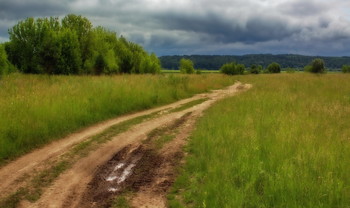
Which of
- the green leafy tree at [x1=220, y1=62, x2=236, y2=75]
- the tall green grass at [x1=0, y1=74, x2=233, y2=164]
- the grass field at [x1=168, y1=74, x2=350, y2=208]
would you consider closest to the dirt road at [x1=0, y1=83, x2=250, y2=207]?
the tall green grass at [x1=0, y1=74, x2=233, y2=164]

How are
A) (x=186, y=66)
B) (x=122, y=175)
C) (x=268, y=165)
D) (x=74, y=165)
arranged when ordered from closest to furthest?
(x=268, y=165) → (x=122, y=175) → (x=74, y=165) → (x=186, y=66)

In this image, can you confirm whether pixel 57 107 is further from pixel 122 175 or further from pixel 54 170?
pixel 122 175

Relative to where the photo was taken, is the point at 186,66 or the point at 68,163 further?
the point at 186,66

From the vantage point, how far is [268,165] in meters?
6.80

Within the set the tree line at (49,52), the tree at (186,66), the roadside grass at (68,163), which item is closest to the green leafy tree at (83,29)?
the tree line at (49,52)

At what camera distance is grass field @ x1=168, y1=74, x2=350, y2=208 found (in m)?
5.34

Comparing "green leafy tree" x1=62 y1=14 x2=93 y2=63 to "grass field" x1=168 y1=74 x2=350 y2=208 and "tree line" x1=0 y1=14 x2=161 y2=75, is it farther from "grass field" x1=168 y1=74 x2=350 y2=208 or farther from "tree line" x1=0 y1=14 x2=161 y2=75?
"grass field" x1=168 y1=74 x2=350 y2=208

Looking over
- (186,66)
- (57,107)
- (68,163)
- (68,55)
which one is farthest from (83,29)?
(186,66)

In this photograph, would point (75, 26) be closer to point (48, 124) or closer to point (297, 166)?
point (48, 124)

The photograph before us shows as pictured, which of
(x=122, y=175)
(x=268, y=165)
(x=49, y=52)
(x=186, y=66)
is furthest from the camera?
(x=186, y=66)

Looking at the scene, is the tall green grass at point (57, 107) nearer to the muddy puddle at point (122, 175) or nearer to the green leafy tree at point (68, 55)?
A: the muddy puddle at point (122, 175)

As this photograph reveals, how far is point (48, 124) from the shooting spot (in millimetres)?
10906

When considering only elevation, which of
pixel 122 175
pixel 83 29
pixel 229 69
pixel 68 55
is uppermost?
pixel 83 29

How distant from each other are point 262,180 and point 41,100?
31.4 ft
